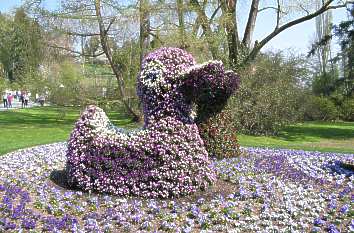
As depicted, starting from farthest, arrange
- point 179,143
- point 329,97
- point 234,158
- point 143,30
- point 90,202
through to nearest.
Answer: point 329,97
point 143,30
point 234,158
point 179,143
point 90,202

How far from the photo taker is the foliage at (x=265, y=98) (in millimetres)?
23703

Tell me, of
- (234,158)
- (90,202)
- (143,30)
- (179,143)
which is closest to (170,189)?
(179,143)

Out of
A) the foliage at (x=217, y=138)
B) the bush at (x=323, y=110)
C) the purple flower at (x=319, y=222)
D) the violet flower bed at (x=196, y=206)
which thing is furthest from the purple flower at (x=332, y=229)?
the bush at (x=323, y=110)

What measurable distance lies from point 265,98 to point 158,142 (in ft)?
57.5

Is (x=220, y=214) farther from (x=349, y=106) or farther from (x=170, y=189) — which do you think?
(x=349, y=106)

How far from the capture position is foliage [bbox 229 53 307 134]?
2370 centimetres

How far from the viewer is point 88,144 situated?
720cm

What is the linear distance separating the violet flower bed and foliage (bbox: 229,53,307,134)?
15.0 meters

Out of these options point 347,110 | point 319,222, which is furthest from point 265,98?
point 319,222

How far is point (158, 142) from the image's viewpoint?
277 inches

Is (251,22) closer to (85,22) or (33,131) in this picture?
(85,22)

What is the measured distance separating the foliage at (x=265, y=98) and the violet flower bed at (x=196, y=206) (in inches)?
591

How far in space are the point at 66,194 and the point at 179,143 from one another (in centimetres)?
188

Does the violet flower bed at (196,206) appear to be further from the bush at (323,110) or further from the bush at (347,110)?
the bush at (347,110)
